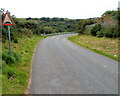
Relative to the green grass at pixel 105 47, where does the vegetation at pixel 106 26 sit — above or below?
above

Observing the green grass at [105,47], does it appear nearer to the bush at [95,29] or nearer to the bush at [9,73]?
the bush at [9,73]

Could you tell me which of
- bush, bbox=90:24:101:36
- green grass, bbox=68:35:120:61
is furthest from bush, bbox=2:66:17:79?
bush, bbox=90:24:101:36

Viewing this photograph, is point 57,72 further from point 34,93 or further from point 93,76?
point 34,93

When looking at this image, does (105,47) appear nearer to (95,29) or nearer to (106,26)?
(106,26)

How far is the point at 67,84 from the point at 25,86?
1.67 meters

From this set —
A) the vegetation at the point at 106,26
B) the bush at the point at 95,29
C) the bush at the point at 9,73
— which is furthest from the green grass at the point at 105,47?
the bush at the point at 95,29

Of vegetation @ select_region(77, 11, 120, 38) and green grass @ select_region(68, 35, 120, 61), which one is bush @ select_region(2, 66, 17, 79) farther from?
vegetation @ select_region(77, 11, 120, 38)

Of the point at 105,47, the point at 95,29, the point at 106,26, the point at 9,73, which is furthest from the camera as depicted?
the point at 95,29

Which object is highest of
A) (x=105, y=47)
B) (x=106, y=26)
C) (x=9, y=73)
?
(x=106, y=26)

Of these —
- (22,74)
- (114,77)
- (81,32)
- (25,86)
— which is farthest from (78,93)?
(81,32)

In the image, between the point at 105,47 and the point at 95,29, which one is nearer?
the point at 105,47

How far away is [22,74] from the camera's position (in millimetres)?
7332

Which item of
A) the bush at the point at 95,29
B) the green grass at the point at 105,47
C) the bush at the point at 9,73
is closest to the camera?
the bush at the point at 9,73

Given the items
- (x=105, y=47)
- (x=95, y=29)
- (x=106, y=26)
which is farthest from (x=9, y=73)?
(x=95, y=29)
